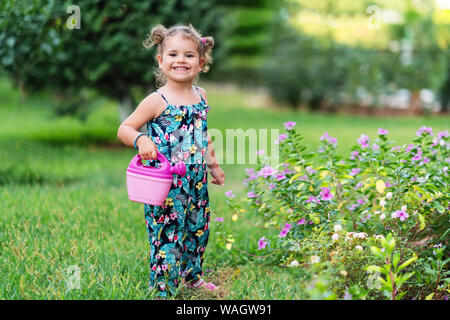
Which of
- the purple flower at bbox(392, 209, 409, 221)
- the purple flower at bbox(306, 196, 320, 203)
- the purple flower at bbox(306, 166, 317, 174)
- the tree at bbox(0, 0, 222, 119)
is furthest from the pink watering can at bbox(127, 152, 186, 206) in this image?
the tree at bbox(0, 0, 222, 119)

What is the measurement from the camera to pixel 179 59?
114 inches

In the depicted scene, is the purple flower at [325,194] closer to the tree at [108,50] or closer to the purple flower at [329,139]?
the purple flower at [329,139]

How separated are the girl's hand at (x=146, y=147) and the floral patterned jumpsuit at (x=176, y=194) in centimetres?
15

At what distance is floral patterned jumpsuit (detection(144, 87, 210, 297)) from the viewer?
9.62 feet

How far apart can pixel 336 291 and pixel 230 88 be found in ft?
87.6

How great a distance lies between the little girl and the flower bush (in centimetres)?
57

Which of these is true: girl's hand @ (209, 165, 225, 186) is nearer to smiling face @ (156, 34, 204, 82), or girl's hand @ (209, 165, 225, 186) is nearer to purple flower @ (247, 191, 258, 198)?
purple flower @ (247, 191, 258, 198)

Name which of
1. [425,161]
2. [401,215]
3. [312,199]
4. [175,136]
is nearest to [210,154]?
[175,136]

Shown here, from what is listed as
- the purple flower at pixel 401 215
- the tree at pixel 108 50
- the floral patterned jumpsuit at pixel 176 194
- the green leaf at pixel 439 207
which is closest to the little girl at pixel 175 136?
the floral patterned jumpsuit at pixel 176 194

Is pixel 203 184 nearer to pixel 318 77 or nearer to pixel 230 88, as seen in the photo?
pixel 318 77

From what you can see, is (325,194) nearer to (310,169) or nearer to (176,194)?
(310,169)

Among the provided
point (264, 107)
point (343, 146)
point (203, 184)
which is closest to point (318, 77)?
point (264, 107)

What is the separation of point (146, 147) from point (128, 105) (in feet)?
21.5

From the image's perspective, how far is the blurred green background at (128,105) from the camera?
3.44m
